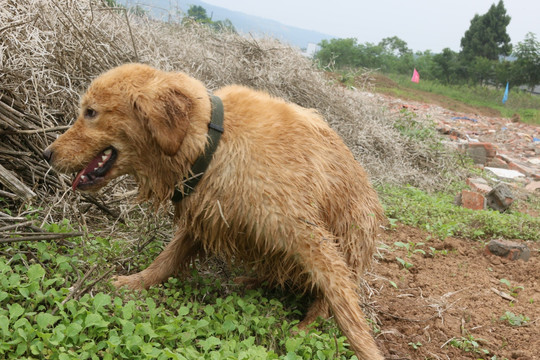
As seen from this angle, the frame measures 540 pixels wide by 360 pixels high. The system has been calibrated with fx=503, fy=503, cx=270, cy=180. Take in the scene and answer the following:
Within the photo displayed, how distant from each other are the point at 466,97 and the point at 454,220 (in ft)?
94.1

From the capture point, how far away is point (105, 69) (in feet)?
17.0

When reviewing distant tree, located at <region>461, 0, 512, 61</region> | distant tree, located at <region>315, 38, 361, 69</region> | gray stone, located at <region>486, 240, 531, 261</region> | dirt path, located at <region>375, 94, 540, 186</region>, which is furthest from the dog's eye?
distant tree, located at <region>461, 0, 512, 61</region>

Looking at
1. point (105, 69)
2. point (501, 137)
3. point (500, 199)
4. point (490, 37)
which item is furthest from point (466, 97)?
point (105, 69)

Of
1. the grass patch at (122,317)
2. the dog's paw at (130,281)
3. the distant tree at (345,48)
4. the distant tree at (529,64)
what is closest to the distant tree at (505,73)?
the distant tree at (529,64)

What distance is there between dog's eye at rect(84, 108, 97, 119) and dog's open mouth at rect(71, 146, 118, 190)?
209mm

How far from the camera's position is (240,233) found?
306 cm

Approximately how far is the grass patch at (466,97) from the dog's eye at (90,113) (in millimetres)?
25326

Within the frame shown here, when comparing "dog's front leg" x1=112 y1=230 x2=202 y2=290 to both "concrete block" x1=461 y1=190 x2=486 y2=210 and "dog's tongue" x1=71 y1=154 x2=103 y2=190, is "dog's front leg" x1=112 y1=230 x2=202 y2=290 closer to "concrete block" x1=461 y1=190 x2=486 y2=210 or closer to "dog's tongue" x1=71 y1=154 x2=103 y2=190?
"dog's tongue" x1=71 y1=154 x2=103 y2=190

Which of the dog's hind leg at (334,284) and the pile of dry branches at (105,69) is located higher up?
the pile of dry branches at (105,69)

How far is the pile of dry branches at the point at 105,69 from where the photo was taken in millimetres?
3910

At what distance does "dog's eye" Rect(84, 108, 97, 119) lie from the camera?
295 cm

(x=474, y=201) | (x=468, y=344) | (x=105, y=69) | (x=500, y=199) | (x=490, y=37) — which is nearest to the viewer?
(x=468, y=344)

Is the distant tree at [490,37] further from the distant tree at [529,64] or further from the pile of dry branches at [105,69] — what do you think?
the pile of dry branches at [105,69]

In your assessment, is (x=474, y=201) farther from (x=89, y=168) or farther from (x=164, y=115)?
(x=89, y=168)
